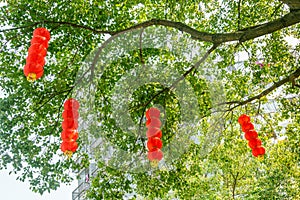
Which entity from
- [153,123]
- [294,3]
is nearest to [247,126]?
[294,3]

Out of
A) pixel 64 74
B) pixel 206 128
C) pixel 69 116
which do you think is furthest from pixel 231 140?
pixel 69 116

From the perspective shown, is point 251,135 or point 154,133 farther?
point 251,135

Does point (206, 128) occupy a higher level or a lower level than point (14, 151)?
higher

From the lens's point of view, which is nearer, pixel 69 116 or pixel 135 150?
pixel 69 116

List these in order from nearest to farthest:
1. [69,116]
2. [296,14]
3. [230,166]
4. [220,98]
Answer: [69,116]
[296,14]
[220,98]
[230,166]

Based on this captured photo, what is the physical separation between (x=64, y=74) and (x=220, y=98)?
1782mm

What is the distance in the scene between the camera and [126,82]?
10.3 feet

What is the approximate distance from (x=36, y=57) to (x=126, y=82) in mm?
1586

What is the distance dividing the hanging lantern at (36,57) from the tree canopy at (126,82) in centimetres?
81

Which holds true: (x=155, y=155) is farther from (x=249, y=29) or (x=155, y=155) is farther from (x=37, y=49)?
(x=249, y=29)

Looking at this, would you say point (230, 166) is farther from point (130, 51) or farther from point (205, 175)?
point (130, 51)

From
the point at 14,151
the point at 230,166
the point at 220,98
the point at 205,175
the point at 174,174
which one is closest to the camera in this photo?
the point at 14,151

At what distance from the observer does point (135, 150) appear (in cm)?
308

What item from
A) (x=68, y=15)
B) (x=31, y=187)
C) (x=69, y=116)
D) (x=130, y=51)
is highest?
(x=68, y=15)
